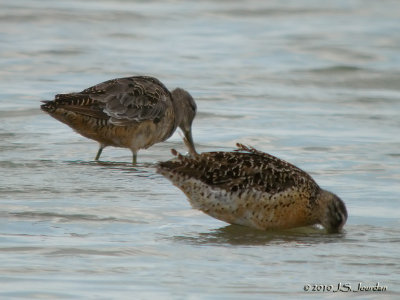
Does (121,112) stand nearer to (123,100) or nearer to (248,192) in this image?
(123,100)

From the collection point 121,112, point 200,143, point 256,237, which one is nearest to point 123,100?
point 121,112

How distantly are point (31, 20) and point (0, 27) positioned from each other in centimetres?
88

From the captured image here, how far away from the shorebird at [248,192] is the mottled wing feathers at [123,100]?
2407mm

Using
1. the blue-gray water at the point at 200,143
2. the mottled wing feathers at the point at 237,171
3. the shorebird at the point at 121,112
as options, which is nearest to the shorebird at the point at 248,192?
the mottled wing feathers at the point at 237,171

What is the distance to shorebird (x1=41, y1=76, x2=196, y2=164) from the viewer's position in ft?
31.5

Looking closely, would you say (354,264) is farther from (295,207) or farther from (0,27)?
(0,27)

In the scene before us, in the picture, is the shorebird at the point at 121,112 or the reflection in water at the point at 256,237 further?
the shorebird at the point at 121,112

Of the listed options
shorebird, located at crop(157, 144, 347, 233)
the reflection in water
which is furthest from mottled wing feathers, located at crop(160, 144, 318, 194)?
the reflection in water

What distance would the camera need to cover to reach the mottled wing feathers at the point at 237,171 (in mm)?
7250

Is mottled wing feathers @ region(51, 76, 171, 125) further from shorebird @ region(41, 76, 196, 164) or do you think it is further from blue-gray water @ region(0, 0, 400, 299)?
blue-gray water @ region(0, 0, 400, 299)

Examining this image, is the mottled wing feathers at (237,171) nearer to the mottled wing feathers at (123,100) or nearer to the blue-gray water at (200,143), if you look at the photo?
the blue-gray water at (200,143)

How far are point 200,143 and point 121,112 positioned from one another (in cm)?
99

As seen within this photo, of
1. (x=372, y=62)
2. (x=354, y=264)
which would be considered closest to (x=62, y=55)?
(x=372, y=62)

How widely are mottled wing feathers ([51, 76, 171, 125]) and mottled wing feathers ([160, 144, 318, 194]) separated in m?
2.41
